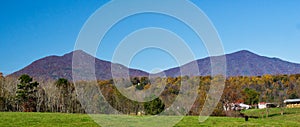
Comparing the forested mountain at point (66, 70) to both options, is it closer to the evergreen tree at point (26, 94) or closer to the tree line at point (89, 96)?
the tree line at point (89, 96)

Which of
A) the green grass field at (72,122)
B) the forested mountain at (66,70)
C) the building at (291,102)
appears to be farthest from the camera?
the building at (291,102)

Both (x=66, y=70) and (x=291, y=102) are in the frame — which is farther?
(x=66, y=70)

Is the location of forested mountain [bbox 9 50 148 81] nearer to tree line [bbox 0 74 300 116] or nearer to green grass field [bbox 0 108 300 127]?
tree line [bbox 0 74 300 116]

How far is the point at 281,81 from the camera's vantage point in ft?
288

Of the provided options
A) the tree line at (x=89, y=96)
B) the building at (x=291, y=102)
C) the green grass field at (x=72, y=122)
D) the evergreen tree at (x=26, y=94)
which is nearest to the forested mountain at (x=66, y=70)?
the tree line at (x=89, y=96)

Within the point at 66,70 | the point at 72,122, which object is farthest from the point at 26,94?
the point at 66,70

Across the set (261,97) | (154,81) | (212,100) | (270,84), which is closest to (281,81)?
(270,84)

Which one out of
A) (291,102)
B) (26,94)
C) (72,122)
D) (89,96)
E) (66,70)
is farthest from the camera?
(66,70)

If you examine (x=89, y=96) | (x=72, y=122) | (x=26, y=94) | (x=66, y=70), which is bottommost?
(x=72, y=122)

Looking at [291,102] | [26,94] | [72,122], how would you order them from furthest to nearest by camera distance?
[291,102]
[26,94]
[72,122]

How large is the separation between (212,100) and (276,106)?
103 feet

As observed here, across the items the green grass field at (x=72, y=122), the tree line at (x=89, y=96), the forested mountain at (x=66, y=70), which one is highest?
the forested mountain at (x=66, y=70)

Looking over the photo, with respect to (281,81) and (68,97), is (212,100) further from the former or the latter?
(281,81)

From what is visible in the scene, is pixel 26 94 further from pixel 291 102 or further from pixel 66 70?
pixel 66 70
